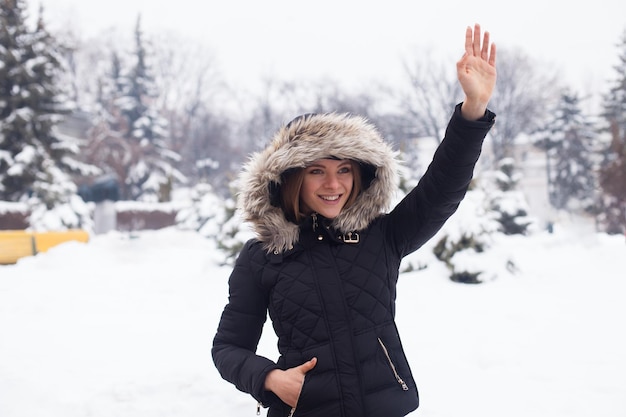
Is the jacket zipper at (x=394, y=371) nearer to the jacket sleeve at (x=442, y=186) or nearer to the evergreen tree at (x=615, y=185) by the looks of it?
the jacket sleeve at (x=442, y=186)

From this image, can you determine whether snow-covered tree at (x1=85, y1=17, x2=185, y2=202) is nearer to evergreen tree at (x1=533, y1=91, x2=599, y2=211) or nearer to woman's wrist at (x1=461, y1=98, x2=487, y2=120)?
evergreen tree at (x1=533, y1=91, x2=599, y2=211)

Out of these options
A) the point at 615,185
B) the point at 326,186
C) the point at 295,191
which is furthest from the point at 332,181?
the point at 615,185

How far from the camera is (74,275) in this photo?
9172 millimetres

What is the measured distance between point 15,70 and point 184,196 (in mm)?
22075

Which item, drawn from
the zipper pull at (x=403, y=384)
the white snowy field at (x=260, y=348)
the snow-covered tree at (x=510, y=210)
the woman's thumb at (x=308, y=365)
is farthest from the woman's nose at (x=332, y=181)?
the snow-covered tree at (x=510, y=210)

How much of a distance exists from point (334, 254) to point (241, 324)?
17.2 inches

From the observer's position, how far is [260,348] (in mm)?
5156

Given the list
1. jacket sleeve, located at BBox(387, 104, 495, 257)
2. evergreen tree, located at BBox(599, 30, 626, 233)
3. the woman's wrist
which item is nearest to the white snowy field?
jacket sleeve, located at BBox(387, 104, 495, 257)

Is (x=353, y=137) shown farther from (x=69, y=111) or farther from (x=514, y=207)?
(x=69, y=111)

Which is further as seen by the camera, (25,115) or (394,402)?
(25,115)

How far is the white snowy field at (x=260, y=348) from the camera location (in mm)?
3836

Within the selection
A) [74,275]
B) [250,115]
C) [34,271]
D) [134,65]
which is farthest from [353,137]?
[250,115]

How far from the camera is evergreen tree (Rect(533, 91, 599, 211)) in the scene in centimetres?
3638

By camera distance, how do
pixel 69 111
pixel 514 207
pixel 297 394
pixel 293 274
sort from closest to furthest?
pixel 297 394
pixel 293 274
pixel 514 207
pixel 69 111
